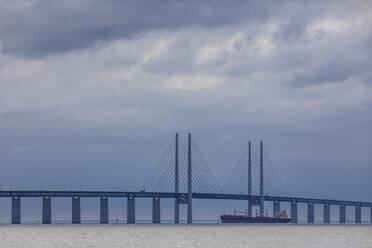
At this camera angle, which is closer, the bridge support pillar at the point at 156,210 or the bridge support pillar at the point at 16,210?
the bridge support pillar at the point at 16,210

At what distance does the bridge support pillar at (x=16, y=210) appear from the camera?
173 m

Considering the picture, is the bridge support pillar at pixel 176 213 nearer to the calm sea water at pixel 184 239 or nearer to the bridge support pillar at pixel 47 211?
the bridge support pillar at pixel 47 211

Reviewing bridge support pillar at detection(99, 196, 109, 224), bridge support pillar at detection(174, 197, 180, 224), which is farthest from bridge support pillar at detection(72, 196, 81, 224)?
bridge support pillar at detection(174, 197, 180, 224)

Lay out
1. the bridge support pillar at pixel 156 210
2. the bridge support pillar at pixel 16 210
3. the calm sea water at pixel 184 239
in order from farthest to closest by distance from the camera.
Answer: the bridge support pillar at pixel 156 210
the bridge support pillar at pixel 16 210
the calm sea water at pixel 184 239

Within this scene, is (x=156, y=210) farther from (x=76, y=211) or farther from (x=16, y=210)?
(x=16, y=210)

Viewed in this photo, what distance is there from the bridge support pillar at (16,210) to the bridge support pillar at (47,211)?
523 cm

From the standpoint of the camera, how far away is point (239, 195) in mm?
191125

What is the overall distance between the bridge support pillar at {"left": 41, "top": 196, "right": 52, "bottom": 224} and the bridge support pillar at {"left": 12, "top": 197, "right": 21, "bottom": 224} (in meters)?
5.23

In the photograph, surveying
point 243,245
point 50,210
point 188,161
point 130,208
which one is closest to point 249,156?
point 188,161

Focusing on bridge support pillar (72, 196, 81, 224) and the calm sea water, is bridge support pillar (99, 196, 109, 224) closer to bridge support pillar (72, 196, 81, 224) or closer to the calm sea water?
bridge support pillar (72, 196, 81, 224)

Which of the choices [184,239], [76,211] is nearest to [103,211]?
[76,211]

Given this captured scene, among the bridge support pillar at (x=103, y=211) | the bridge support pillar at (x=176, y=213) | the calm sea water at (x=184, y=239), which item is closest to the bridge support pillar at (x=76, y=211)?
the bridge support pillar at (x=103, y=211)

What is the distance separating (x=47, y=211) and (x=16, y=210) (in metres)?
6.98

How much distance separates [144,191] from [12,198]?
30116 mm
